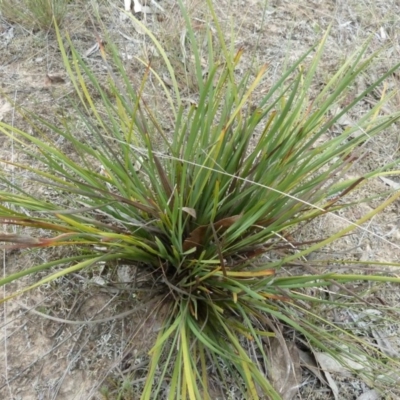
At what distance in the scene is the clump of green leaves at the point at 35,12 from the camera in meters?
1.61

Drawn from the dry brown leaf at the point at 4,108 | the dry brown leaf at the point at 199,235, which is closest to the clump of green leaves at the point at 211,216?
the dry brown leaf at the point at 199,235

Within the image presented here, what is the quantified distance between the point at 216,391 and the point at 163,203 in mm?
464

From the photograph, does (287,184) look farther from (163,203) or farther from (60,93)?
(60,93)

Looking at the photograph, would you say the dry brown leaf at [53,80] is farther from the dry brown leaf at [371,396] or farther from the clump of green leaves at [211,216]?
the dry brown leaf at [371,396]

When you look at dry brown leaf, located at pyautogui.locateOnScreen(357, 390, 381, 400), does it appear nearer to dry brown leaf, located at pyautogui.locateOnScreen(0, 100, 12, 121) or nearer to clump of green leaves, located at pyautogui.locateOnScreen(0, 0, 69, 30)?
dry brown leaf, located at pyautogui.locateOnScreen(0, 100, 12, 121)

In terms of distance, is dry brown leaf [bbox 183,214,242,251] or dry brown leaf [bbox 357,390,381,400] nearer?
dry brown leaf [bbox 183,214,242,251]

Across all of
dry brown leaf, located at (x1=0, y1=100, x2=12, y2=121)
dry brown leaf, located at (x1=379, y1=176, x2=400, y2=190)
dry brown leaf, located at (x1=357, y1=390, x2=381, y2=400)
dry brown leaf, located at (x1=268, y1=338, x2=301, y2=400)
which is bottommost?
dry brown leaf, located at (x1=0, y1=100, x2=12, y2=121)

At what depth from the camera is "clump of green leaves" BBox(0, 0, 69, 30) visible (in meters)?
1.61

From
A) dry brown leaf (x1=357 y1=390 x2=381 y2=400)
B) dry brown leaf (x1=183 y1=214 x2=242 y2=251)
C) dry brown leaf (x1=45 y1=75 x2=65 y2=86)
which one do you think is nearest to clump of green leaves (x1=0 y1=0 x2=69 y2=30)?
dry brown leaf (x1=45 y1=75 x2=65 y2=86)

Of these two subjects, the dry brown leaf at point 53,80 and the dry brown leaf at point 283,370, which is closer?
the dry brown leaf at point 283,370

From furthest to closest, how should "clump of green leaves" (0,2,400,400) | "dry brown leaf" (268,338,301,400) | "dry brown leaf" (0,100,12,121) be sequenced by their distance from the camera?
"dry brown leaf" (0,100,12,121), "dry brown leaf" (268,338,301,400), "clump of green leaves" (0,2,400,400)

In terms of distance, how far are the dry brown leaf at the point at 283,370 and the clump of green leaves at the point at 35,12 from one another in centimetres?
128

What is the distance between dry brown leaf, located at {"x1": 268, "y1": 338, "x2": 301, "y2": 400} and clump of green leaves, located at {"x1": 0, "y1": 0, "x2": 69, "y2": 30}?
1278 millimetres

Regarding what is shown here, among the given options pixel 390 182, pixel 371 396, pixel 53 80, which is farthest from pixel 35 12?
pixel 371 396
